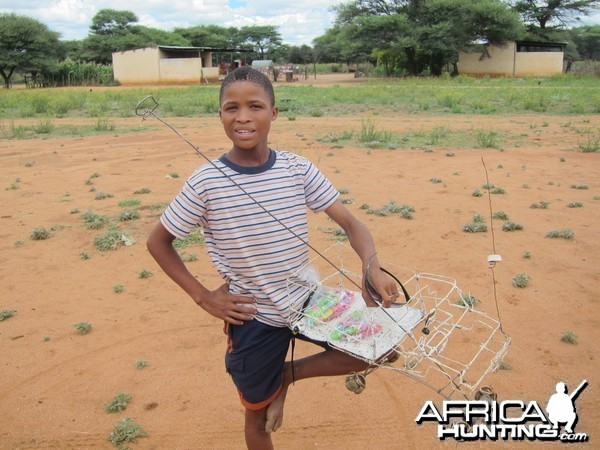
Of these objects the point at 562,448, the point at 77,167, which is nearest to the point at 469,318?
the point at 562,448

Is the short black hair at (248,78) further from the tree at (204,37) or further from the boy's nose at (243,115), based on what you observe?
the tree at (204,37)

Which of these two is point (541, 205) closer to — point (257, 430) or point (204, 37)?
point (257, 430)

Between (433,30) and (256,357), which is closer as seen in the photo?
(256,357)

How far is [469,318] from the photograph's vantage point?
412 centimetres

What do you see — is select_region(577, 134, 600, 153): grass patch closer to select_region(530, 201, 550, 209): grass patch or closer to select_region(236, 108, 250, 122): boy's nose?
select_region(530, 201, 550, 209): grass patch

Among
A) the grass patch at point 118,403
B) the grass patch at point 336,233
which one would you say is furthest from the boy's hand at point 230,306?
the grass patch at point 336,233

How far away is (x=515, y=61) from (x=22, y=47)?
108 ft

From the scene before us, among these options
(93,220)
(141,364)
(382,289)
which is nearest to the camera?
(382,289)

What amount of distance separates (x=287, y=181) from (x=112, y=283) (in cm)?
327

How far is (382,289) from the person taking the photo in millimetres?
1772

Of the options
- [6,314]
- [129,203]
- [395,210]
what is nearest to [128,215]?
[129,203]

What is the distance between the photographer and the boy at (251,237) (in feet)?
6.14

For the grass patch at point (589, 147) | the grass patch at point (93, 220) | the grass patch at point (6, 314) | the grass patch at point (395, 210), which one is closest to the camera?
the grass patch at point (6, 314)

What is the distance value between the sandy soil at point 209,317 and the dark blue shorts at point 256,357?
2.77 feet
